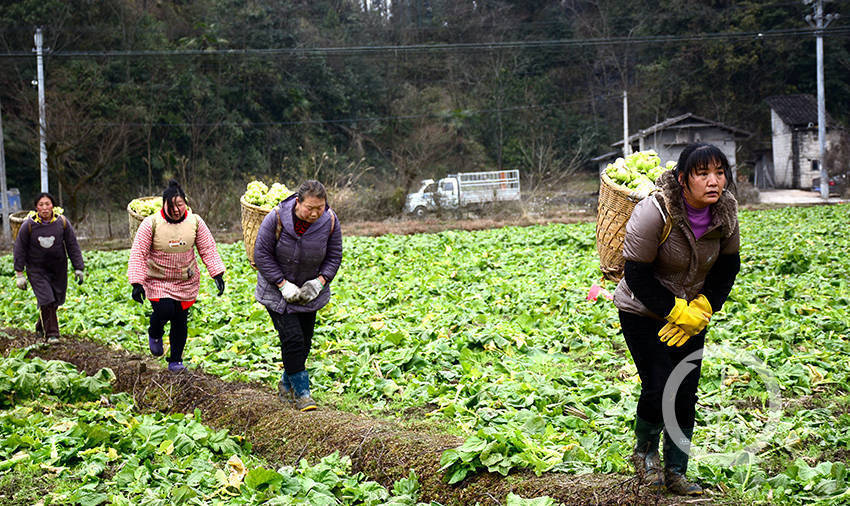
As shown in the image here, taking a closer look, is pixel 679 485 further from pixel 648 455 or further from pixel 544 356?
pixel 544 356

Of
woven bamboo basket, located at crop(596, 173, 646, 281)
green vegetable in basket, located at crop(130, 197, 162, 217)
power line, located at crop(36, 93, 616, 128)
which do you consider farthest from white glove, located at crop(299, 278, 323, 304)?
power line, located at crop(36, 93, 616, 128)

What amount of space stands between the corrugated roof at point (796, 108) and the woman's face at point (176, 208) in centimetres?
4749

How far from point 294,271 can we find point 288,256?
0.14 meters

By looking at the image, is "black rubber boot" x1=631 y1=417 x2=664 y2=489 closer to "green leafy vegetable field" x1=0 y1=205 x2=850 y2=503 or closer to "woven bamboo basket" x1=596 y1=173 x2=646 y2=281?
"green leafy vegetable field" x1=0 y1=205 x2=850 y2=503

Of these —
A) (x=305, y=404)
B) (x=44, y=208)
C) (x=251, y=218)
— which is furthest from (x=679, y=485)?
(x=44, y=208)

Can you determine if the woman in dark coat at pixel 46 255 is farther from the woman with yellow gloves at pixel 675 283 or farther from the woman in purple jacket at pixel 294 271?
the woman with yellow gloves at pixel 675 283

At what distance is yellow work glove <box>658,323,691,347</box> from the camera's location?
383cm

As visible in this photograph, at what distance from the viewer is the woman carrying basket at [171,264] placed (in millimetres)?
7109

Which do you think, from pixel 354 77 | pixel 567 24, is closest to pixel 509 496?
pixel 354 77

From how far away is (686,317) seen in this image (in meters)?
3.76

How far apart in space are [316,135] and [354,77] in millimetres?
4934

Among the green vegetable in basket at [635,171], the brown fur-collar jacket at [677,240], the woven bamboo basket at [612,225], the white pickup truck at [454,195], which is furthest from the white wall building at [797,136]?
the brown fur-collar jacket at [677,240]

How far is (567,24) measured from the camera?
2245 inches

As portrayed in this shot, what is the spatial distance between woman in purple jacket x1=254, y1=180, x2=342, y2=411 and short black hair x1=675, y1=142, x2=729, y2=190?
9.74 feet
